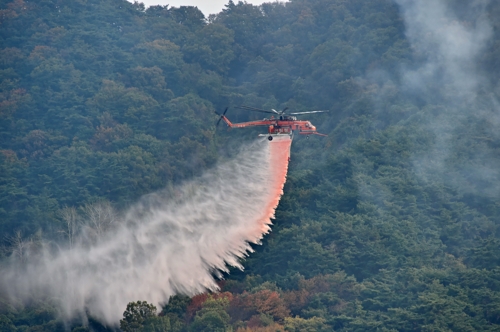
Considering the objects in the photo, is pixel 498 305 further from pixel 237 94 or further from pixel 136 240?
pixel 237 94

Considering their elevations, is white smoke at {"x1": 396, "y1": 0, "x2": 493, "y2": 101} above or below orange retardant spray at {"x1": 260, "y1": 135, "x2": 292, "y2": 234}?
above

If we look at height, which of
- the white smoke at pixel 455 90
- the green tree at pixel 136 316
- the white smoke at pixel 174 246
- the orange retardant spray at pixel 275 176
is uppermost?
the white smoke at pixel 455 90

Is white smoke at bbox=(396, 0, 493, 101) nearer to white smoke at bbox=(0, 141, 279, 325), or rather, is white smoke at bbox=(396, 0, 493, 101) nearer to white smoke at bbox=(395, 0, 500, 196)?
white smoke at bbox=(395, 0, 500, 196)

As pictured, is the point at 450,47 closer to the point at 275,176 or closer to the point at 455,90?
the point at 455,90

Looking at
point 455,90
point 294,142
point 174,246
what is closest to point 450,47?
point 455,90

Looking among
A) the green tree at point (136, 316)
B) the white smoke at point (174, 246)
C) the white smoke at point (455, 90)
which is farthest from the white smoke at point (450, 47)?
the green tree at point (136, 316)

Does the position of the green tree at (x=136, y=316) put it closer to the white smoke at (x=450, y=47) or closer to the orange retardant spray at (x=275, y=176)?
the orange retardant spray at (x=275, y=176)

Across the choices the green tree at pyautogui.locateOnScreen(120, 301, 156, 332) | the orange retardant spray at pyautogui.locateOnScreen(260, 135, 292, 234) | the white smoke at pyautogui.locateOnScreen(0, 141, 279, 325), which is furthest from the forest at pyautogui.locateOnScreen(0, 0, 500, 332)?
the orange retardant spray at pyautogui.locateOnScreen(260, 135, 292, 234)
